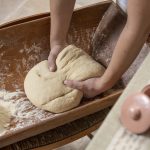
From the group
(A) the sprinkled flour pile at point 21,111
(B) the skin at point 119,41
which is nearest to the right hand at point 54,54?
(B) the skin at point 119,41

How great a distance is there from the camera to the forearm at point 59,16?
1.06 metres

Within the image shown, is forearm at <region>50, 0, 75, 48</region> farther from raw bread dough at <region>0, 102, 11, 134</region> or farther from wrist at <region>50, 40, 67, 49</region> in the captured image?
raw bread dough at <region>0, 102, 11, 134</region>

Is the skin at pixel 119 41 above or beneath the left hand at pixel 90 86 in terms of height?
above

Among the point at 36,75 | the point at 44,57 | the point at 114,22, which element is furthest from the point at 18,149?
the point at 114,22

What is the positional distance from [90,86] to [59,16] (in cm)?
23

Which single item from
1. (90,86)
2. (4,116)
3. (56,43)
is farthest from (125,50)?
(4,116)

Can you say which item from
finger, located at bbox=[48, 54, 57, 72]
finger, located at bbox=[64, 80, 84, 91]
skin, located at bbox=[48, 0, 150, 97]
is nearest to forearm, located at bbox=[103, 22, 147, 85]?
skin, located at bbox=[48, 0, 150, 97]

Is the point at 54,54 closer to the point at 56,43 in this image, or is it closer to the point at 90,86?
the point at 56,43

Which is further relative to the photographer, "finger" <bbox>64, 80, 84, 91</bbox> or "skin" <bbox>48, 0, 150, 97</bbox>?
"finger" <bbox>64, 80, 84, 91</bbox>

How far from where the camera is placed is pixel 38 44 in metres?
1.14

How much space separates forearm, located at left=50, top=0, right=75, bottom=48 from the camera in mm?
1062

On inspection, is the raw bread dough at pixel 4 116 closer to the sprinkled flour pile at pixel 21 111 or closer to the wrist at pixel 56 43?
the sprinkled flour pile at pixel 21 111

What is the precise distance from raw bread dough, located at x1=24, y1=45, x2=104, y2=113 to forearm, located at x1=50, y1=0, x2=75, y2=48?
64 millimetres

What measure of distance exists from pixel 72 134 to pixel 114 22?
1.36ft
